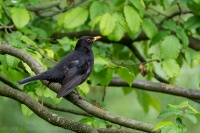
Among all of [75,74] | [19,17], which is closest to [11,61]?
[75,74]

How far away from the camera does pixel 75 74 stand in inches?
205

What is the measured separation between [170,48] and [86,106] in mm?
1837

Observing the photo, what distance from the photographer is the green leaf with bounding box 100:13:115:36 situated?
5234 mm

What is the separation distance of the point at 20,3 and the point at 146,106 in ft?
7.31

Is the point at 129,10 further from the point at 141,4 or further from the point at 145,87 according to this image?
the point at 145,87

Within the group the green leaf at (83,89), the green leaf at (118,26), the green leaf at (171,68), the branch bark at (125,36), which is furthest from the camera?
the branch bark at (125,36)

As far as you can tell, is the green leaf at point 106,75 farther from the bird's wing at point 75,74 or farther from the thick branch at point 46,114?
the thick branch at point 46,114

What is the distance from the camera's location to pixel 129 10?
5.33 meters

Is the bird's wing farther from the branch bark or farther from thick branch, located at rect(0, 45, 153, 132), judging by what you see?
the branch bark

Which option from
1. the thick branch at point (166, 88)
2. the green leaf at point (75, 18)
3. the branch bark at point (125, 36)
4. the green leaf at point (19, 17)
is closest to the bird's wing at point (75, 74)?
the green leaf at point (75, 18)

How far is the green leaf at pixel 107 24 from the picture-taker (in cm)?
523

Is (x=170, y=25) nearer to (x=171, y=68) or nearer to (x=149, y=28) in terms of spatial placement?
(x=149, y=28)

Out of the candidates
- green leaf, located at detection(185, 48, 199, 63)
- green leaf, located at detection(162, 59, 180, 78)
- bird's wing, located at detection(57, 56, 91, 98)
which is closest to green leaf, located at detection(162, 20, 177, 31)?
green leaf, located at detection(185, 48, 199, 63)

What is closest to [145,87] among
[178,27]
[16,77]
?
[178,27]
